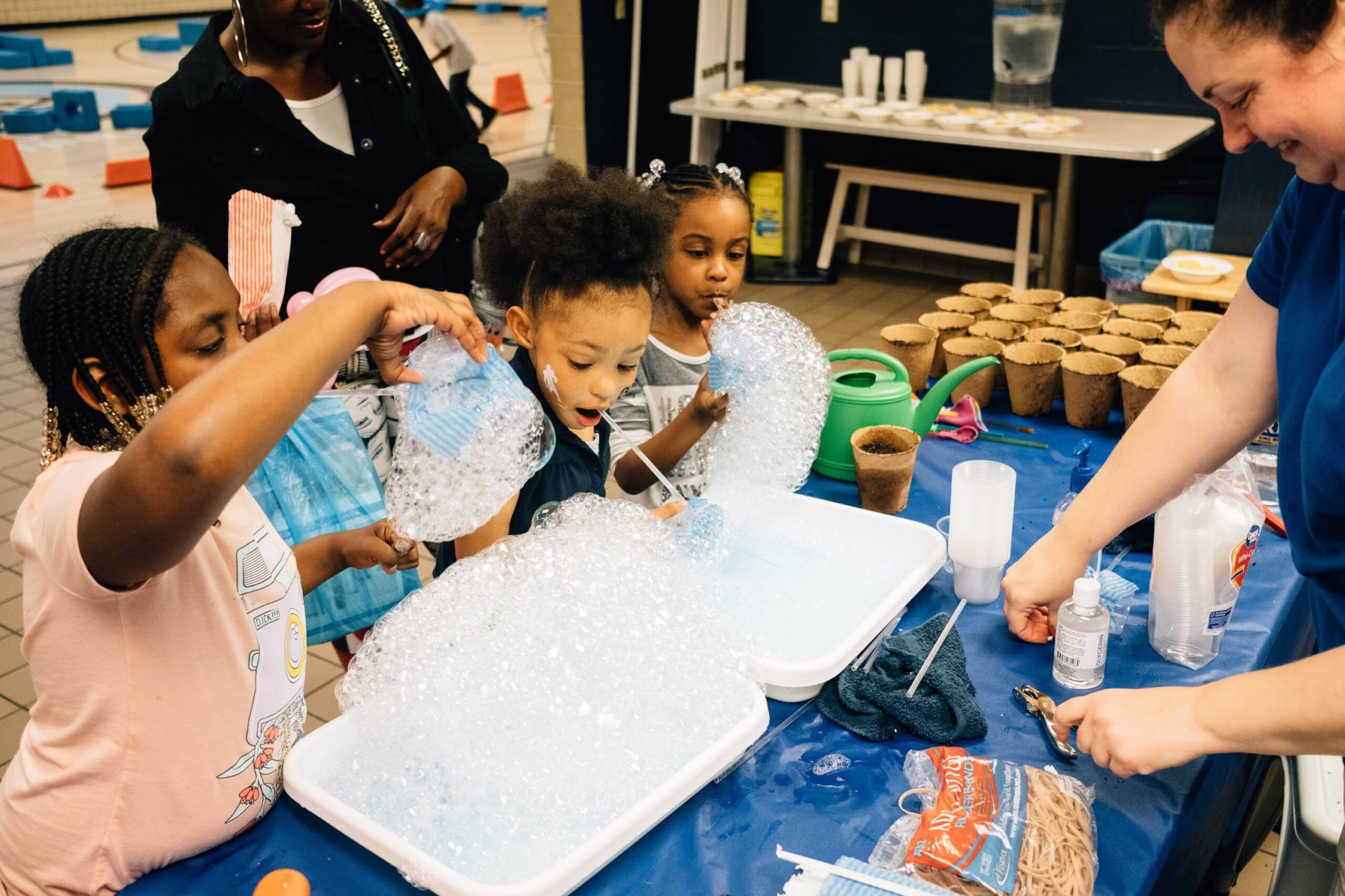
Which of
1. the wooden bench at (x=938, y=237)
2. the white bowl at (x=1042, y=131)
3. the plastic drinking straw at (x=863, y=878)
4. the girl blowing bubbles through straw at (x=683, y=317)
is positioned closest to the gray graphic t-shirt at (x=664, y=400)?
the girl blowing bubbles through straw at (x=683, y=317)

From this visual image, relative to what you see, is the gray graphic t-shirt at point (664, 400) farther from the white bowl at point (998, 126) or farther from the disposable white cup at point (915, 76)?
the disposable white cup at point (915, 76)

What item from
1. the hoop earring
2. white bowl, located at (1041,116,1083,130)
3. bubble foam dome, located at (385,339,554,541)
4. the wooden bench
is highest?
the hoop earring

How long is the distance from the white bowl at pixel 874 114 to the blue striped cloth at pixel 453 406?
440 centimetres

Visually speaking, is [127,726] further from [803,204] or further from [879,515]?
[803,204]

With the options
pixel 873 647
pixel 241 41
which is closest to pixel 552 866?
pixel 873 647

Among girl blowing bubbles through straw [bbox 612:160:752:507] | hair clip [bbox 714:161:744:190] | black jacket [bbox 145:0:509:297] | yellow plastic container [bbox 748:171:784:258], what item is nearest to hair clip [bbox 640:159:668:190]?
girl blowing bubbles through straw [bbox 612:160:752:507]

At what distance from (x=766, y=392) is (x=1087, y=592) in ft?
2.03

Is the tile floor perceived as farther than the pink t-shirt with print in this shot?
Yes

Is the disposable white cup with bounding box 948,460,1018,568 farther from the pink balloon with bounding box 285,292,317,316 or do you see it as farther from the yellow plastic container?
the yellow plastic container

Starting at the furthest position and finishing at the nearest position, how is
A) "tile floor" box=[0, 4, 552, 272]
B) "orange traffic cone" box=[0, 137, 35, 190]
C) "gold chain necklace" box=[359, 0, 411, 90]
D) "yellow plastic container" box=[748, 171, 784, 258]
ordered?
1. "orange traffic cone" box=[0, 137, 35, 190]
2. "tile floor" box=[0, 4, 552, 272]
3. "yellow plastic container" box=[748, 171, 784, 258]
4. "gold chain necklace" box=[359, 0, 411, 90]

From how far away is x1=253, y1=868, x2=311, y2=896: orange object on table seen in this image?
103 cm

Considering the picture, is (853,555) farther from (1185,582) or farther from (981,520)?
(1185,582)

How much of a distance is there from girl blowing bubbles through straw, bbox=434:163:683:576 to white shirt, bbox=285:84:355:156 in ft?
2.20

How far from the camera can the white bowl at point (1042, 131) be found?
4660 millimetres
